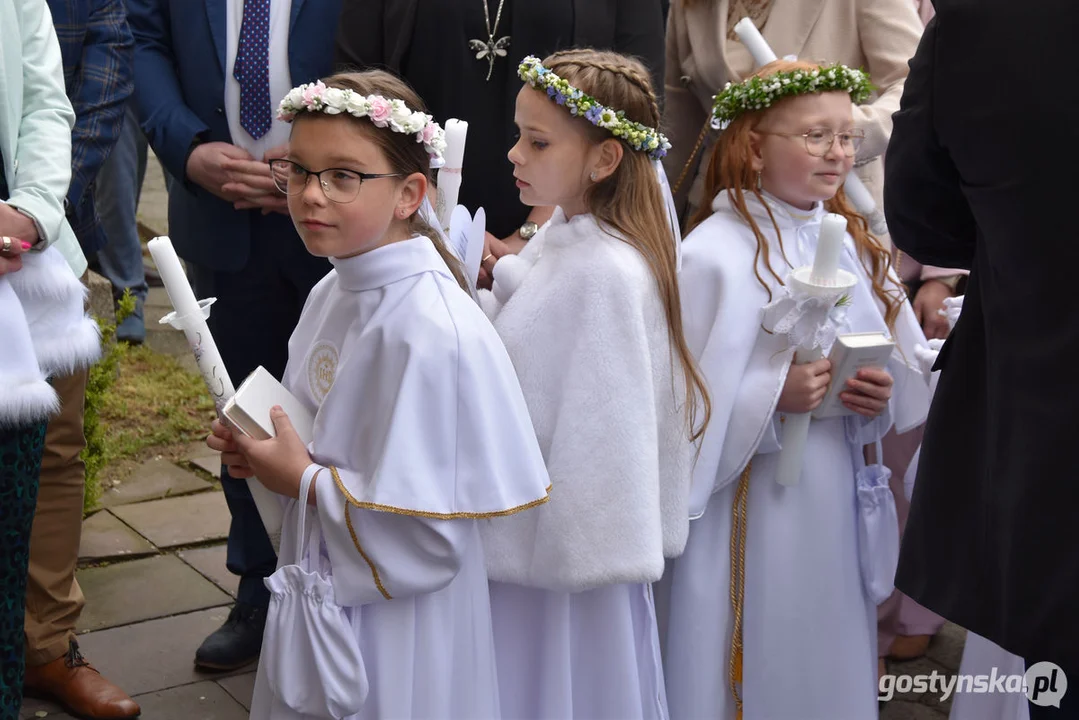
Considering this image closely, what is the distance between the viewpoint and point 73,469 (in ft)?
11.9

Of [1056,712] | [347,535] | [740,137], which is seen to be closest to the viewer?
[1056,712]

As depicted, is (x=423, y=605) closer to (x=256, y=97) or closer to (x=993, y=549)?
(x=993, y=549)

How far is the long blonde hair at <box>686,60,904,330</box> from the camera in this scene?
345 centimetres

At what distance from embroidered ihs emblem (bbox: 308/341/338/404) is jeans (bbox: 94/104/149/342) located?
182 inches

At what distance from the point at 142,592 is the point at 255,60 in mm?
1867

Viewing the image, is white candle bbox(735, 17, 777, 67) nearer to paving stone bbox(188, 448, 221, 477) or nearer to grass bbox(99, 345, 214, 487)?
paving stone bbox(188, 448, 221, 477)

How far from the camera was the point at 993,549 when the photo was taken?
2.41 meters

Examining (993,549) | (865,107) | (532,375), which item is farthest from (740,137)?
(993,549)

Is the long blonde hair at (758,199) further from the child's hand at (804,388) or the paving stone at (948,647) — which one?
the paving stone at (948,647)

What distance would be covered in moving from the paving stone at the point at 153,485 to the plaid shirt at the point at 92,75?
2009 mm

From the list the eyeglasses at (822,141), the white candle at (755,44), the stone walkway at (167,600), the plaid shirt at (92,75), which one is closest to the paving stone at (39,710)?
the stone walkway at (167,600)

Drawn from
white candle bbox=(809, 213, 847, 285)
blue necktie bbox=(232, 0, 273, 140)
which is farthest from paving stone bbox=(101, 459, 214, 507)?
white candle bbox=(809, 213, 847, 285)

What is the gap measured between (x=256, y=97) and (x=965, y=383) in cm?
221

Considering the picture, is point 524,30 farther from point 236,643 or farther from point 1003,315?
point 236,643
